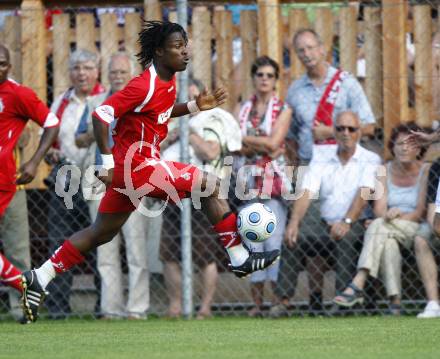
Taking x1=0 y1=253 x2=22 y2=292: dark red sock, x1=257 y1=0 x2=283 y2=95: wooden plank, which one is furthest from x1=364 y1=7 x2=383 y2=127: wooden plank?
x1=0 y1=253 x2=22 y2=292: dark red sock

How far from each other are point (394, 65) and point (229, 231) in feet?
9.46

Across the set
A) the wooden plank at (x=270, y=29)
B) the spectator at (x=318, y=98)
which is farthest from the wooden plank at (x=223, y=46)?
the spectator at (x=318, y=98)

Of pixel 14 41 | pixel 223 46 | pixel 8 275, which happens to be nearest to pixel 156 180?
pixel 8 275

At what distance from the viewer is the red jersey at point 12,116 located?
8.73 metres

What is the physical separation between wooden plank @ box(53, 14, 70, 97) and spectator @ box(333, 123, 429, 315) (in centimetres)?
325

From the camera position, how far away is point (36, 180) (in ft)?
35.3

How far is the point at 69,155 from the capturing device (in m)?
10.1

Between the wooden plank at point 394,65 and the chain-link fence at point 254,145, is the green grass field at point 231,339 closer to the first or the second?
the chain-link fence at point 254,145

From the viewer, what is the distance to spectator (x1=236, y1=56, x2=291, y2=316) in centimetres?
970

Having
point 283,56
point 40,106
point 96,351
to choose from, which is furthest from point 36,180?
point 96,351

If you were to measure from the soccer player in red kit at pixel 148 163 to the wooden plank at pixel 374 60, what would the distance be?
8.58ft

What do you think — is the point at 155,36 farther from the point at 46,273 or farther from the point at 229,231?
the point at 46,273

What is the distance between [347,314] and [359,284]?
41cm

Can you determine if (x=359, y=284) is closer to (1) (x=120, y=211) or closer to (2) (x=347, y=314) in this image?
(2) (x=347, y=314)
